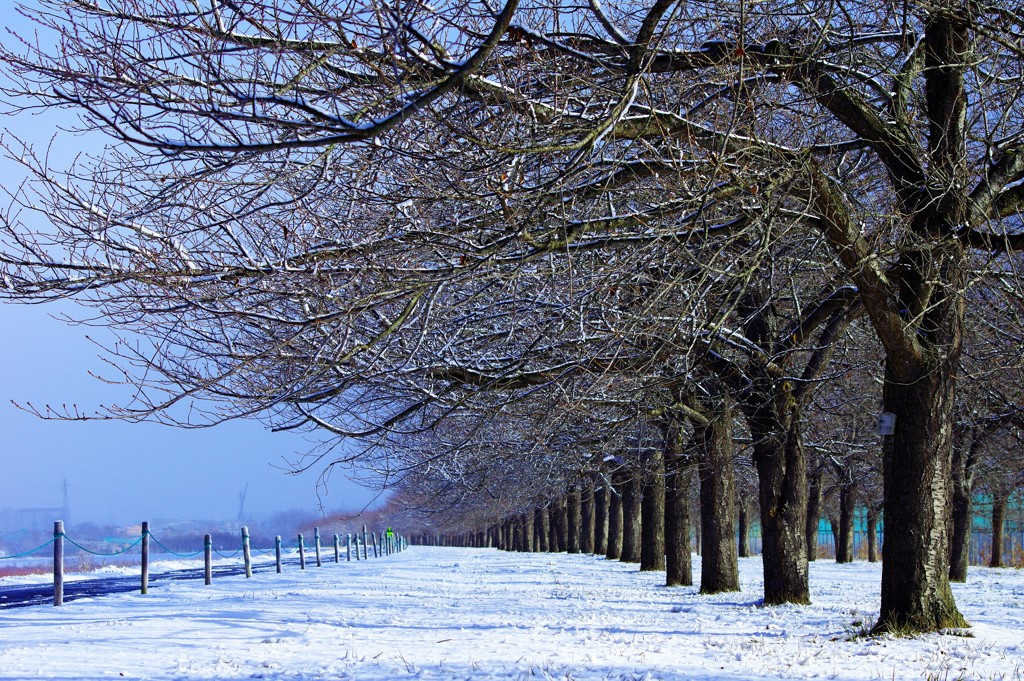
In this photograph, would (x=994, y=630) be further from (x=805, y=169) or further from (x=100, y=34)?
(x=100, y=34)

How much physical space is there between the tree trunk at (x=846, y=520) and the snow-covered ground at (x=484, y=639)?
53.2 feet

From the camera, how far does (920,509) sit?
28.8 feet

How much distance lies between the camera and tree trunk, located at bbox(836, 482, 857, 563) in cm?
3128

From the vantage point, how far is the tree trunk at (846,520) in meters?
31.3

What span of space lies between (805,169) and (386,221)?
3.37 metres

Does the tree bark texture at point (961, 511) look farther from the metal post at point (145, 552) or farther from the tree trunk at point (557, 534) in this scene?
the tree trunk at point (557, 534)

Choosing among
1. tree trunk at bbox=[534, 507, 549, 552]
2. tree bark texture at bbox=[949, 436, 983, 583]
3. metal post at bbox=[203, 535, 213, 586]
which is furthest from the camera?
tree trunk at bbox=[534, 507, 549, 552]

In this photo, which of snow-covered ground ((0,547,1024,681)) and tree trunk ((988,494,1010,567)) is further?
tree trunk ((988,494,1010,567))

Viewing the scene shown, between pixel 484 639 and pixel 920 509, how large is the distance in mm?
4423

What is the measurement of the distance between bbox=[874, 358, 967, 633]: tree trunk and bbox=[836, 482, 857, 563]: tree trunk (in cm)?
2200

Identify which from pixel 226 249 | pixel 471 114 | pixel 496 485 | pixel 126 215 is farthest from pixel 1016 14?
pixel 496 485

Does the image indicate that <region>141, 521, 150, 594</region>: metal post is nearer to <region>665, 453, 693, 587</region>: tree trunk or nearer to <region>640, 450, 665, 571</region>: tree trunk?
<region>665, 453, 693, 587</region>: tree trunk

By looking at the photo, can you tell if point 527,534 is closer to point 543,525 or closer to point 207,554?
point 543,525

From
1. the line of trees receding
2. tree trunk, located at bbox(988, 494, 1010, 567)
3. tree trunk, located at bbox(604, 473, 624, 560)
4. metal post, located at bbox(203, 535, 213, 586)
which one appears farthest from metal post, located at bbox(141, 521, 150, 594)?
tree trunk, located at bbox(988, 494, 1010, 567)
